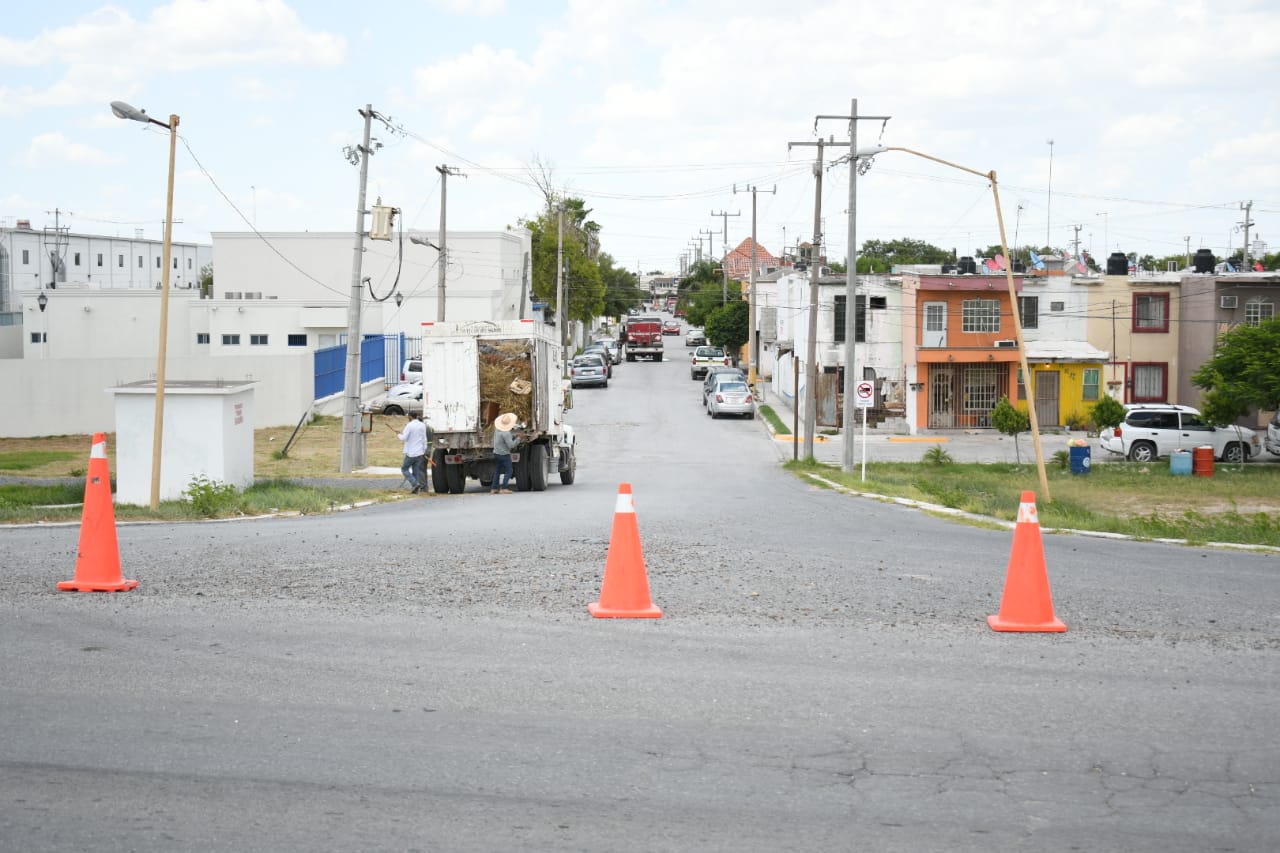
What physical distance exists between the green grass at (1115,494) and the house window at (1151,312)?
14.0 m

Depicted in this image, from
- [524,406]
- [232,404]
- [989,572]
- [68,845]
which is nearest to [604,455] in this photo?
[524,406]

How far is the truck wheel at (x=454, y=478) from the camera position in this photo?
2397 cm

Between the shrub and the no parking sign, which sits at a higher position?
the no parking sign

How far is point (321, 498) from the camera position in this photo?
1938cm

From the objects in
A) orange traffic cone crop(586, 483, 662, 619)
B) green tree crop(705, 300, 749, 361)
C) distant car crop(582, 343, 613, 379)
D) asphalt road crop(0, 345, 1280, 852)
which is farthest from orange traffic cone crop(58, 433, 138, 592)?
green tree crop(705, 300, 749, 361)

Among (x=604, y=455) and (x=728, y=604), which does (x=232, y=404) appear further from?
(x=604, y=455)

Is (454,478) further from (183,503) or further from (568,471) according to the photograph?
(183,503)

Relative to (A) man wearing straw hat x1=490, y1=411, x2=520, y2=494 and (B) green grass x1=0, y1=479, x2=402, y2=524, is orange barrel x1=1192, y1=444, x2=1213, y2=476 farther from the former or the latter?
(B) green grass x1=0, y1=479, x2=402, y2=524

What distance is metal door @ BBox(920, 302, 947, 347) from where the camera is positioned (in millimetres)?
51156

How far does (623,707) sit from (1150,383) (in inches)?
1974

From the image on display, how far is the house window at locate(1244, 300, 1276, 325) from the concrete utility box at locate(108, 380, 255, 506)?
42.3 m

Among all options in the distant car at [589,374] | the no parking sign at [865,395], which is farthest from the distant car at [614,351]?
the no parking sign at [865,395]

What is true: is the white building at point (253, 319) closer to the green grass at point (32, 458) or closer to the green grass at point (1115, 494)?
the green grass at point (32, 458)

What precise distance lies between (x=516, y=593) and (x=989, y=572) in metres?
4.21
